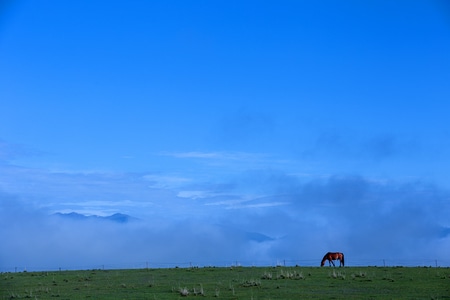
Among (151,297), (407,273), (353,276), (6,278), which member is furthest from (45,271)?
(407,273)

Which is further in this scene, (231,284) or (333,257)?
(333,257)

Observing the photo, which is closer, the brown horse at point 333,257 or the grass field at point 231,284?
the grass field at point 231,284

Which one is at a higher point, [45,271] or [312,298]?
[45,271]

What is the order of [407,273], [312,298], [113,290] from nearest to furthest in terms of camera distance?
1. [312,298]
2. [113,290]
3. [407,273]

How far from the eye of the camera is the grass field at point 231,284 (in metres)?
40.5

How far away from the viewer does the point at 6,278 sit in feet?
188

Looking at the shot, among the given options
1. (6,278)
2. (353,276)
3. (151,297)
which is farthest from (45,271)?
(353,276)

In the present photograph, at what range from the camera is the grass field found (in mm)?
40497

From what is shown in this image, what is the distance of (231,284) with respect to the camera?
151ft

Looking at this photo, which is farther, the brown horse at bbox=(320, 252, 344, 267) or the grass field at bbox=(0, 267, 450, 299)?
the brown horse at bbox=(320, 252, 344, 267)

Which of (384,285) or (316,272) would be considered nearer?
(384,285)

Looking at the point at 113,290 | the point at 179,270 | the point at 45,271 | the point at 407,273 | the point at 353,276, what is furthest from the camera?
the point at 45,271

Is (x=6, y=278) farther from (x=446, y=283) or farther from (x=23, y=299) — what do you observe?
(x=446, y=283)

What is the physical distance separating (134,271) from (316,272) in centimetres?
1877
